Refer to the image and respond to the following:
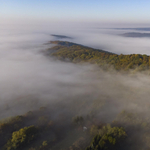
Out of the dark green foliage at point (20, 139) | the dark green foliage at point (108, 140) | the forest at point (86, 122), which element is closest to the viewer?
the dark green foliage at point (108, 140)

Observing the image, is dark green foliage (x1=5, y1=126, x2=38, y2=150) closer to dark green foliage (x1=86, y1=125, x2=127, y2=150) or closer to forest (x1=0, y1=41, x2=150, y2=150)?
forest (x1=0, y1=41, x2=150, y2=150)

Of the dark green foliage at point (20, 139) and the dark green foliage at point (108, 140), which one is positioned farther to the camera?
the dark green foliage at point (20, 139)

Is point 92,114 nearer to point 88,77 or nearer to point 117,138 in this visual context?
point 117,138

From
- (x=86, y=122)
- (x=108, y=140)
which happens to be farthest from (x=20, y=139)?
(x=108, y=140)

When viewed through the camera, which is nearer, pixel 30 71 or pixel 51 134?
pixel 51 134

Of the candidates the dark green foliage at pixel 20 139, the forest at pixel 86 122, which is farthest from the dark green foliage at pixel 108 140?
the dark green foliage at pixel 20 139

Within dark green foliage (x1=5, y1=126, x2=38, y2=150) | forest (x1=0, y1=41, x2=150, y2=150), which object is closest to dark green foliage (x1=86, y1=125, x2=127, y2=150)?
forest (x1=0, y1=41, x2=150, y2=150)

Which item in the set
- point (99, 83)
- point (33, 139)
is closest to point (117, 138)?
point (33, 139)

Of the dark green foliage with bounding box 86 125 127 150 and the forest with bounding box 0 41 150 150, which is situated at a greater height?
the dark green foliage with bounding box 86 125 127 150

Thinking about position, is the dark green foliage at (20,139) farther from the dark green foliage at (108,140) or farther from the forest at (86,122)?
the dark green foliage at (108,140)

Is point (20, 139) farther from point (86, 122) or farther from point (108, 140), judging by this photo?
point (108, 140)

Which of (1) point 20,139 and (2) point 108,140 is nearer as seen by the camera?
(2) point 108,140
